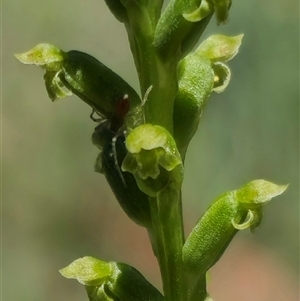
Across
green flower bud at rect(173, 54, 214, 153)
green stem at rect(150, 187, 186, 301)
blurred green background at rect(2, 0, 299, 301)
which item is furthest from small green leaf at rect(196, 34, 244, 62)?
blurred green background at rect(2, 0, 299, 301)

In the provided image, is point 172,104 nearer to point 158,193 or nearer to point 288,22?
point 158,193

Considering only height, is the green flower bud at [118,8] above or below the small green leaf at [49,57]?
above

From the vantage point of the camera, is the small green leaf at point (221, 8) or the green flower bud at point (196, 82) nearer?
the small green leaf at point (221, 8)

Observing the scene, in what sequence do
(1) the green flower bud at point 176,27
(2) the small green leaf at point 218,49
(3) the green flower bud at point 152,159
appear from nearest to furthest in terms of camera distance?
1. (3) the green flower bud at point 152,159
2. (1) the green flower bud at point 176,27
3. (2) the small green leaf at point 218,49

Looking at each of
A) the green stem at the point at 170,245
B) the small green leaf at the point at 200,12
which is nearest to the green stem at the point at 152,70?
the small green leaf at the point at 200,12

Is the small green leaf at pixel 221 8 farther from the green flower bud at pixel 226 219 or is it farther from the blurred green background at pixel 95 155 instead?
the blurred green background at pixel 95 155

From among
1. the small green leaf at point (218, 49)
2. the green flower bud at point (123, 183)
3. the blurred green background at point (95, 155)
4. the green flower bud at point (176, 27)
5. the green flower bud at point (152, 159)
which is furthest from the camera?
the blurred green background at point (95, 155)
